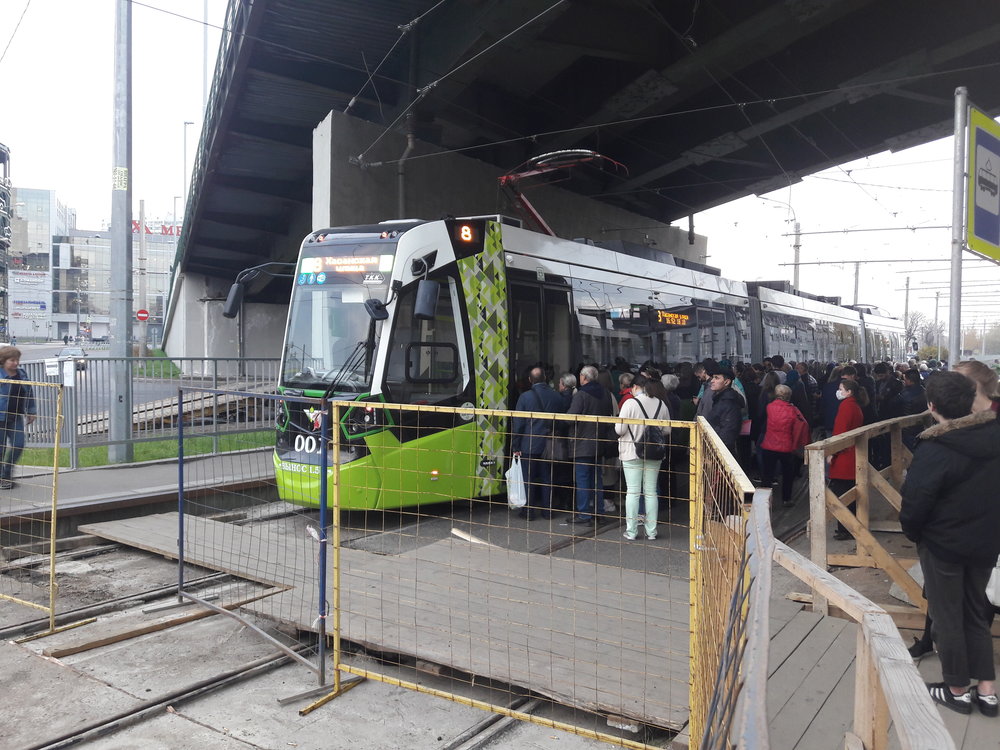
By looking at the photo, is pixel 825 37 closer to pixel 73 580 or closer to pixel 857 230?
pixel 857 230

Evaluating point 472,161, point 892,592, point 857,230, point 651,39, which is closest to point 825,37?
point 651,39

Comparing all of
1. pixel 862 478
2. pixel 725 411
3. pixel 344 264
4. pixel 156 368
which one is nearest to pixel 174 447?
pixel 156 368

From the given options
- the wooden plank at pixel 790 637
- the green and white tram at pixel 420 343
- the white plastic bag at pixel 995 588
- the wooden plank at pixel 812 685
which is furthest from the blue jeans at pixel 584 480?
the white plastic bag at pixel 995 588

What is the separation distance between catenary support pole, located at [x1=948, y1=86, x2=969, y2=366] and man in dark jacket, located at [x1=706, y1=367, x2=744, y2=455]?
334cm

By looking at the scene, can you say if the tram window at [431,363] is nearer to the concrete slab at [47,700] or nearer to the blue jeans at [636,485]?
the blue jeans at [636,485]

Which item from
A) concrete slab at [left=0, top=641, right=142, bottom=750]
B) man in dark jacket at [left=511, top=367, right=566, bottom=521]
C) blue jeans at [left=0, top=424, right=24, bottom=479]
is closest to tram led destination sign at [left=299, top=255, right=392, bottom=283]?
man in dark jacket at [left=511, top=367, right=566, bottom=521]

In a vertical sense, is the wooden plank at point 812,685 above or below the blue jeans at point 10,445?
below

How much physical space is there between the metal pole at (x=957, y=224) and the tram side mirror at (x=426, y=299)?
480 cm

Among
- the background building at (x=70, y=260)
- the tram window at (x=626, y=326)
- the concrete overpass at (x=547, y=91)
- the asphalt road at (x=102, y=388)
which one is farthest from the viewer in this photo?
the background building at (x=70, y=260)

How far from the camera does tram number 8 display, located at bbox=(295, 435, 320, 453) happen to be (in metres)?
8.19

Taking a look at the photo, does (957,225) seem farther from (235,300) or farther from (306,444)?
(235,300)

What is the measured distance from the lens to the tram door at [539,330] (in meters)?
9.77

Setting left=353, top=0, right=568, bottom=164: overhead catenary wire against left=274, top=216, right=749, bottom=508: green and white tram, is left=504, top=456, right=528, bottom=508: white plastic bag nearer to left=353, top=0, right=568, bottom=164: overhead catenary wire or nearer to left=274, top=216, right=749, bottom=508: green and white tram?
left=274, top=216, right=749, bottom=508: green and white tram

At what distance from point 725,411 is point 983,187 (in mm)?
3688
